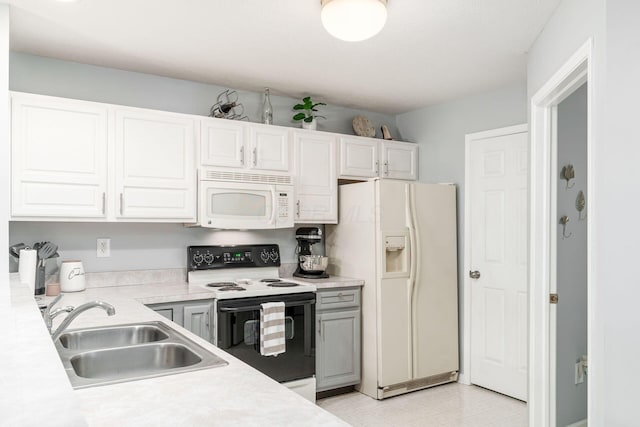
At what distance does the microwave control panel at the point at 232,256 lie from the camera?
12.1 feet

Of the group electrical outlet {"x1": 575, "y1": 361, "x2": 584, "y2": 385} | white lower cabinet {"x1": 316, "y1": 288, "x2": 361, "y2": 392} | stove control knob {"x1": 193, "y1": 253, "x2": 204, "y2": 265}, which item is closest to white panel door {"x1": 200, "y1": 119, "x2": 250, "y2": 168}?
stove control knob {"x1": 193, "y1": 253, "x2": 204, "y2": 265}

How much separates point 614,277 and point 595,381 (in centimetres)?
40

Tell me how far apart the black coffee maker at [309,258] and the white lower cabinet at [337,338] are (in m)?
0.30

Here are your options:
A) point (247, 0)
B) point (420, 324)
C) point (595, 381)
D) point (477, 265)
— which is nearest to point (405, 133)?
point (477, 265)

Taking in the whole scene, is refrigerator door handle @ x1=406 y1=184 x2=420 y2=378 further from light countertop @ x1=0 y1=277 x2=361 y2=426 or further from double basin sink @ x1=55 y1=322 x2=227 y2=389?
light countertop @ x1=0 y1=277 x2=361 y2=426

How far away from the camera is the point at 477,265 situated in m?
4.18

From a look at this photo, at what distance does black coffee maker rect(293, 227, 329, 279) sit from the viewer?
404cm

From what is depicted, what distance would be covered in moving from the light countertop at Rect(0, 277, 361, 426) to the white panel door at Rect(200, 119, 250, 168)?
1.94m

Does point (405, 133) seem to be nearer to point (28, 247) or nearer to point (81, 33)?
point (81, 33)

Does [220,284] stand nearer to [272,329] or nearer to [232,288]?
[232,288]

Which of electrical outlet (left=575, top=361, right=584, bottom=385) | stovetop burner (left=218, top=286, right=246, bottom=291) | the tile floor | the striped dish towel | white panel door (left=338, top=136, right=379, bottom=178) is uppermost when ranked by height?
white panel door (left=338, top=136, right=379, bottom=178)

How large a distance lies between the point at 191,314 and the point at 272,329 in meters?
0.57

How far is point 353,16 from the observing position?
2.35 metres

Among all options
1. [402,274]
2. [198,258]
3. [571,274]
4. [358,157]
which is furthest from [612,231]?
[198,258]
